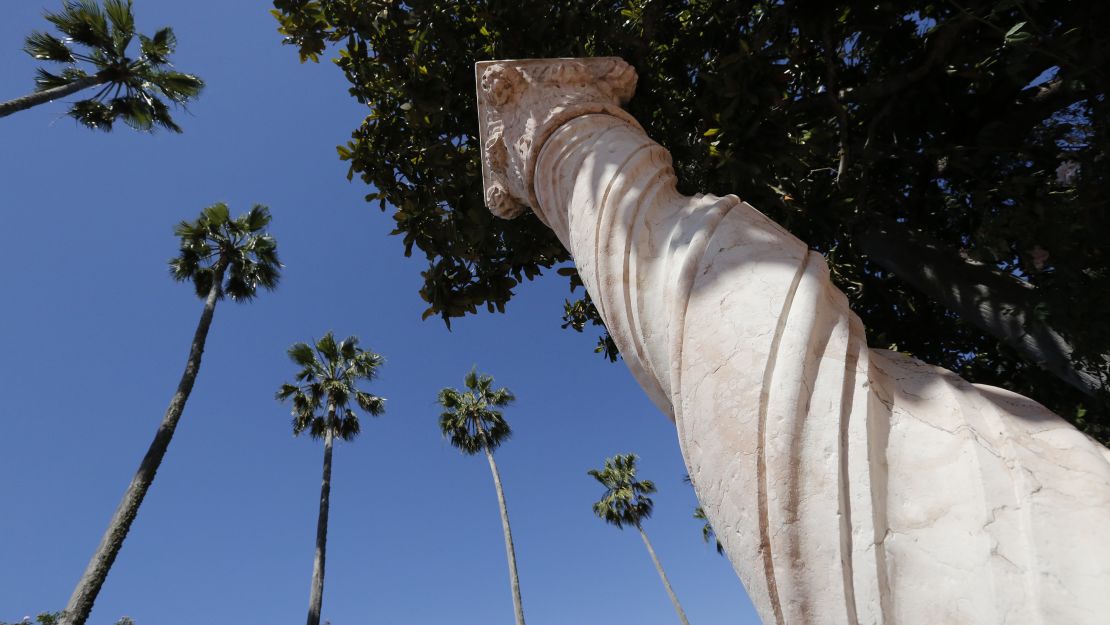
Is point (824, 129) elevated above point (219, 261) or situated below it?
below

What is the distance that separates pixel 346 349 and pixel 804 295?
17536 mm

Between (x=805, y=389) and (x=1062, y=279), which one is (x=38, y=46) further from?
(x=1062, y=279)

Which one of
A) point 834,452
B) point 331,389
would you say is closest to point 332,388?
point 331,389

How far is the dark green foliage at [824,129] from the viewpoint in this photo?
4.12 m

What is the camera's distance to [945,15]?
532cm

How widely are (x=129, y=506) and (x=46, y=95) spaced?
626 cm

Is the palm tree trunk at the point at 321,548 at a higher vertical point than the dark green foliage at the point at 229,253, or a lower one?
lower

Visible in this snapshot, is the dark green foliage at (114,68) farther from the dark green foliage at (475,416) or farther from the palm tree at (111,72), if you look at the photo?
the dark green foliage at (475,416)

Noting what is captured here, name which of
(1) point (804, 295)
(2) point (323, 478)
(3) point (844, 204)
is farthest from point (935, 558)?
(2) point (323, 478)

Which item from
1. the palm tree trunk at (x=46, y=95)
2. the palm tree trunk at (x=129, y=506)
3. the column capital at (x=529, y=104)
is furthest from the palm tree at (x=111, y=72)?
the column capital at (x=529, y=104)

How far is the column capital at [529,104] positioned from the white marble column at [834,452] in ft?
A: 4.51

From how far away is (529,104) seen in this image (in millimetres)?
3650

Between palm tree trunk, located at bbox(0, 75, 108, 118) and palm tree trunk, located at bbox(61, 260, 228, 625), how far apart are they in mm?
4655

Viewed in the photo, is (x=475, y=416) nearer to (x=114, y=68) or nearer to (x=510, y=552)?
(x=510, y=552)
